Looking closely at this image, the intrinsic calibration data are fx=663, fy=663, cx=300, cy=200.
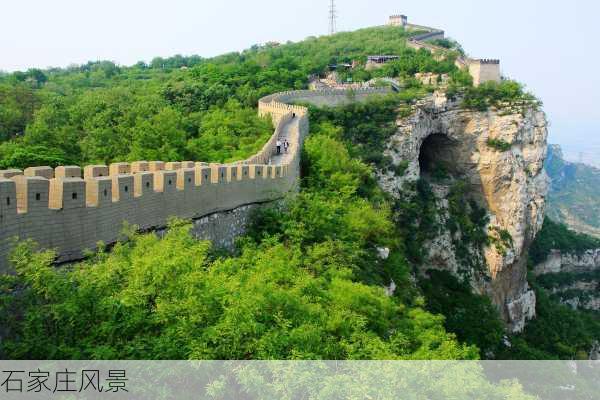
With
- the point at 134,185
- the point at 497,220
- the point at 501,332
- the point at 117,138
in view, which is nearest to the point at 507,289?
the point at 497,220

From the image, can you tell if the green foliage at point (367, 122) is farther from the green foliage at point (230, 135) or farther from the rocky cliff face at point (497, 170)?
the green foliage at point (230, 135)

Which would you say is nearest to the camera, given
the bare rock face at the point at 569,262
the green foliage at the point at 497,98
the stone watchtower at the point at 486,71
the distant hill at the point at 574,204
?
the green foliage at the point at 497,98

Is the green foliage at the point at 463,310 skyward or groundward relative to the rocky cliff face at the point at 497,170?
groundward

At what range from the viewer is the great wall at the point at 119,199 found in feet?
32.4

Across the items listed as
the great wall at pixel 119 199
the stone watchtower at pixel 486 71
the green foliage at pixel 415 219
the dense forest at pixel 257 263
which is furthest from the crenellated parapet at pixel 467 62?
the great wall at pixel 119 199

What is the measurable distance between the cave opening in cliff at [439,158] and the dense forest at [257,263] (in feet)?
7.88

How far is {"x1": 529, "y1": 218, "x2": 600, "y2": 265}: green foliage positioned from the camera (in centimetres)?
6359

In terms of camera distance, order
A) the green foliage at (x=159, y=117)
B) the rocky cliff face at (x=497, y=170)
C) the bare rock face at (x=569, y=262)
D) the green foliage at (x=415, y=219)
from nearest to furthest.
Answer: the green foliage at (x=159, y=117), the green foliage at (x=415, y=219), the rocky cliff face at (x=497, y=170), the bare rock face at (x=569, y=262)

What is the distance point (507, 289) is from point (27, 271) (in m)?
42.5

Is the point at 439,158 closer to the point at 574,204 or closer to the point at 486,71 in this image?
the point at 486,71

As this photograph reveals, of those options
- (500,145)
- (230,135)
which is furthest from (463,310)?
(230,135)

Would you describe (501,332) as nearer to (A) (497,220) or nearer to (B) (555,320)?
(A) (497,220)

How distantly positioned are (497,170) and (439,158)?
4663 mm

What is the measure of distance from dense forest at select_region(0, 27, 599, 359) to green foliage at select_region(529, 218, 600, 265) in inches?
348
